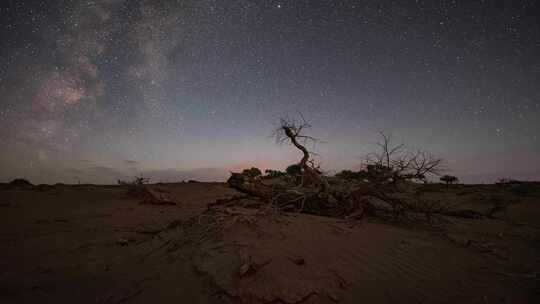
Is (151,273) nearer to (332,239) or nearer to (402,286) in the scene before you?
(332,239)

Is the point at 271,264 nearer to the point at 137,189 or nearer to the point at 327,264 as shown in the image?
the point at 327,264

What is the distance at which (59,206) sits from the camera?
7.98 m

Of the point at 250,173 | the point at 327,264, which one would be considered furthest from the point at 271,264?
the point at 250,173

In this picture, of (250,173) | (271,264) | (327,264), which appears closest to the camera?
(271,264)

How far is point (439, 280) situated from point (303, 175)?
385cm

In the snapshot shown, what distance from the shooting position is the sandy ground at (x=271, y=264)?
2326 millimetres

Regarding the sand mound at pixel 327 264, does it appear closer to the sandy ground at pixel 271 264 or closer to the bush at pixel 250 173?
the sandy ground at pixel 271 264

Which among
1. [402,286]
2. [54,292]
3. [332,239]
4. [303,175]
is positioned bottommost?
[54,292]

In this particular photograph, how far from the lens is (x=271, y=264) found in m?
2.51

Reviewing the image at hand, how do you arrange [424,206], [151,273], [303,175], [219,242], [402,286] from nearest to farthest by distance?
1. [402,286]
2. [151,273]
3. [219,242]
4. [424,206]
5. [303,175]

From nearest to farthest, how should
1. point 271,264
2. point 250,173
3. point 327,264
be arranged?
point 271,264 < point 327,264 < point 250,173

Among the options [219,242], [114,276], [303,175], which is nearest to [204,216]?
[219,242]

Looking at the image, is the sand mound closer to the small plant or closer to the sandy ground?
the sandy ground

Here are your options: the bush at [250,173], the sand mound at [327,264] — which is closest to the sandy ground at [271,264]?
the sand mound at [327,264]
